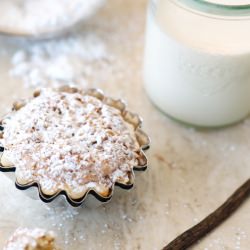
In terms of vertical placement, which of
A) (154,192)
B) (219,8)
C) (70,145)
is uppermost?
(219,8)

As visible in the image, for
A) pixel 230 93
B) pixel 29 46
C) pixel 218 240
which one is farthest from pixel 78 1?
pixel 218 240

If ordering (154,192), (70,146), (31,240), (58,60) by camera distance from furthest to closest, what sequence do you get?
(58,60) → (154,192) → (70,146) → (31,240)

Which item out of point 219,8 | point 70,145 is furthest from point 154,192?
point 219,8

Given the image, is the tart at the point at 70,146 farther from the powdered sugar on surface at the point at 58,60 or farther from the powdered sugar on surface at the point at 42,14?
the powdered sugar on surface at the point at 42,14

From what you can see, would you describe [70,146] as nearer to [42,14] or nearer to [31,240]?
[31,240]

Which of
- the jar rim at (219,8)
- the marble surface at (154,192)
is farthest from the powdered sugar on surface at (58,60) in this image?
the jar rim at (219,8)

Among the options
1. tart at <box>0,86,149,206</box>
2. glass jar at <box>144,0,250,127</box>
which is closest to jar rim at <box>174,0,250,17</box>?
glass jar at <box>144,0,250,127</box>

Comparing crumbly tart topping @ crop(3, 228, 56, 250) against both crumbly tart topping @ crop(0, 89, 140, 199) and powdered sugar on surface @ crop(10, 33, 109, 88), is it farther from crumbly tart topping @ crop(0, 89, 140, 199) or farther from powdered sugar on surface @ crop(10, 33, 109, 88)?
powdered sugar on surface @ crop(10, 33, 109, 88)
